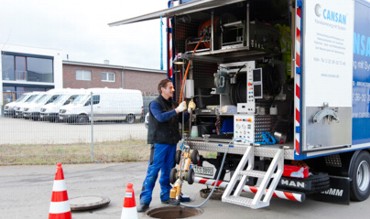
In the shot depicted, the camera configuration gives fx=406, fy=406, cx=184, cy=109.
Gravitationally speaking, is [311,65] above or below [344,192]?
above

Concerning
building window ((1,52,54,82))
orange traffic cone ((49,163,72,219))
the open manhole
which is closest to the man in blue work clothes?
the open manhole

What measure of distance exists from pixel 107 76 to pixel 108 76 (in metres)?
0.11

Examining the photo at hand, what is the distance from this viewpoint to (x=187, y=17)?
6.95 m

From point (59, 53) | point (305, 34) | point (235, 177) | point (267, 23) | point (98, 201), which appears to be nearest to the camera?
point (305, 34)

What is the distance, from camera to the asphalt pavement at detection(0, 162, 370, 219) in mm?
5762

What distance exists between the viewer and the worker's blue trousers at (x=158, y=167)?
593cm

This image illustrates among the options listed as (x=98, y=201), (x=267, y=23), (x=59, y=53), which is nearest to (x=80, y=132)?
(x=98, y=201)

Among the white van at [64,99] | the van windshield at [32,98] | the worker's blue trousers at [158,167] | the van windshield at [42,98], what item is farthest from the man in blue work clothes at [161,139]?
the van windshield at [32,98]

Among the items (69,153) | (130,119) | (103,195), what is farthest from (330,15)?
(130,119)

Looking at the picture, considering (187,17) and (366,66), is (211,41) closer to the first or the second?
(187,17)

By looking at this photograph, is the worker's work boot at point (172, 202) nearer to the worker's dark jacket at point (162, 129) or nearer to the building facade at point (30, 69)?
the worker's dark jacket at point (162, 129)

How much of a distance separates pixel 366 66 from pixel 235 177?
9.17 feet

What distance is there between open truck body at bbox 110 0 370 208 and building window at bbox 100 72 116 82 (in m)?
37.1

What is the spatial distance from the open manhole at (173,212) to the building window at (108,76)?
38.5 metres
